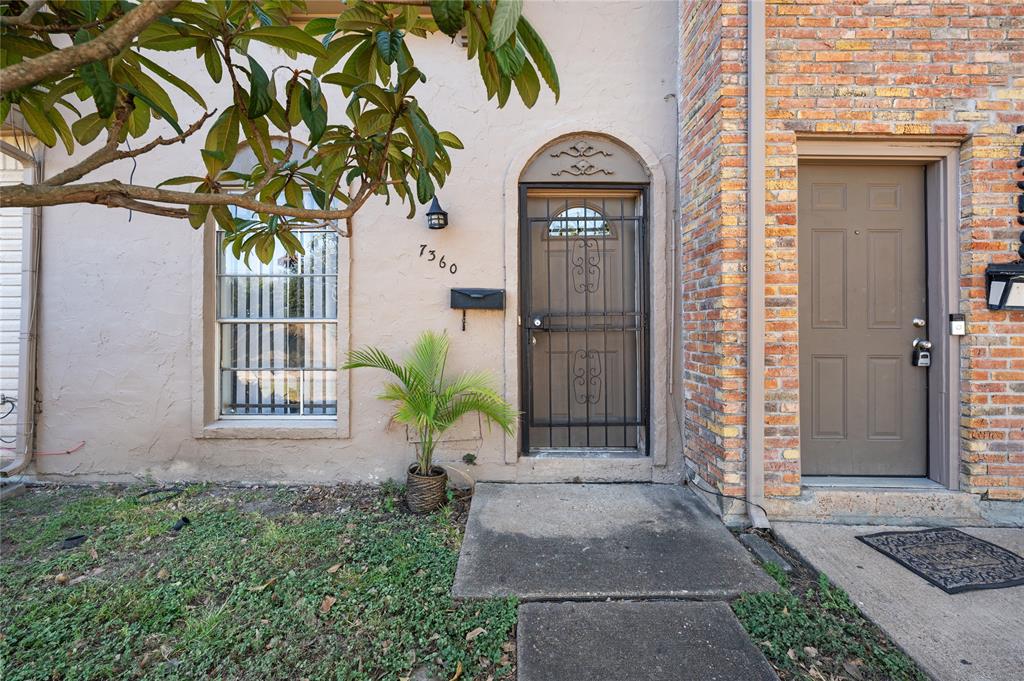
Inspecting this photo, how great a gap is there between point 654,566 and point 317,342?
116 inches

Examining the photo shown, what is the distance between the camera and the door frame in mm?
2926

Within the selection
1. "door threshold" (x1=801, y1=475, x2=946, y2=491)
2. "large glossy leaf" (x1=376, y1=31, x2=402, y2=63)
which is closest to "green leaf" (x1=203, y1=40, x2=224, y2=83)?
"large glossy leaf" (x1=376, y1=31, x2=402, y2=63)

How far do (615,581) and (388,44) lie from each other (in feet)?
7.89

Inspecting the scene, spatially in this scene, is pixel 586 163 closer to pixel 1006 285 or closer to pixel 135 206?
pixel 1006 285

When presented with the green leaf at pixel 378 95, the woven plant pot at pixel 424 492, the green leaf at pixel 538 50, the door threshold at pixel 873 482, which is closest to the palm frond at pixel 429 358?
the woven plant pot at pixel 424 492

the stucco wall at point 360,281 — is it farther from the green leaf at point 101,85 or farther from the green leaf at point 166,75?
the green leaf at point 101,85

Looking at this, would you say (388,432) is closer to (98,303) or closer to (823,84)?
(98,303)

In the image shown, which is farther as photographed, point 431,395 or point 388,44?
point 431,395

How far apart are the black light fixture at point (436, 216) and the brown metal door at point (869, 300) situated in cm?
242

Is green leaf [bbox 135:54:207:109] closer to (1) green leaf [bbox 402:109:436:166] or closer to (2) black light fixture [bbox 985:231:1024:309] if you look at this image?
(1) green leaf [bbox 402:109:436:166]

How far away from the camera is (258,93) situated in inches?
60.0

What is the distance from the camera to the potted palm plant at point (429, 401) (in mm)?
3164

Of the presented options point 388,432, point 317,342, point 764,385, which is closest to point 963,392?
point 764,385

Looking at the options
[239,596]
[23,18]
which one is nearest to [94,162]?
[23,18]
